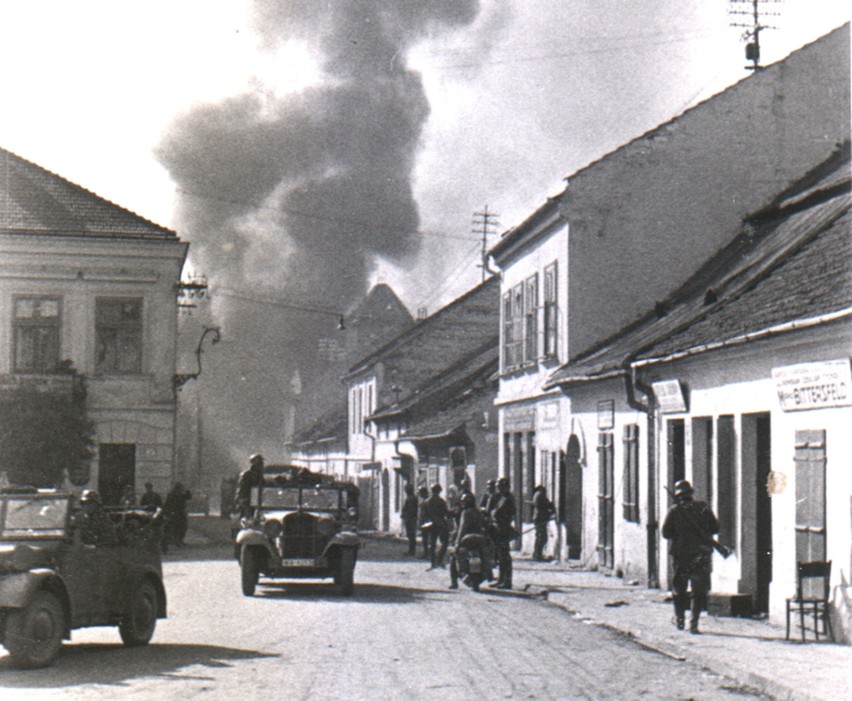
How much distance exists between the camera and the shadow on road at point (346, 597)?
18.9m

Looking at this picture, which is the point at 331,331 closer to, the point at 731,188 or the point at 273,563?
the point at 731,188

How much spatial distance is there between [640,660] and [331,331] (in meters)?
66.9

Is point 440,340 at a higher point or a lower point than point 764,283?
higher

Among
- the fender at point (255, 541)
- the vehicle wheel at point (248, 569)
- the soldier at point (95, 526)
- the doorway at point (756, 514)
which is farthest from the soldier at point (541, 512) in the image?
the soldier at point (95, 526)

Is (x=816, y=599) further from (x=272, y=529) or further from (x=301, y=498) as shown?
(x=301, y=498)

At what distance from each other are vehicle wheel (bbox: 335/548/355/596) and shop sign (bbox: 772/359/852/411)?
702 centimetres

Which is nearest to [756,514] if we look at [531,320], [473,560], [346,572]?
[473,560]

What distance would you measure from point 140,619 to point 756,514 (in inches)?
302

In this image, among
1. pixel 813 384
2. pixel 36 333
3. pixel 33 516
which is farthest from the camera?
pixel 36 333

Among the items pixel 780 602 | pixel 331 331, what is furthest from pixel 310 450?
pixel 780 602

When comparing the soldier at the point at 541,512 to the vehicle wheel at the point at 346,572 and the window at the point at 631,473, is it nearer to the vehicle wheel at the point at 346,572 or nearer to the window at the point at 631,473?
the window at the point at 631,473

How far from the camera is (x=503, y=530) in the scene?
71.9ft

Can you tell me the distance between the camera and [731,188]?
1092 inches

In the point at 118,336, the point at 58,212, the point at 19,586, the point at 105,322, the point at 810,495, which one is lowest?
the point at 19,586
